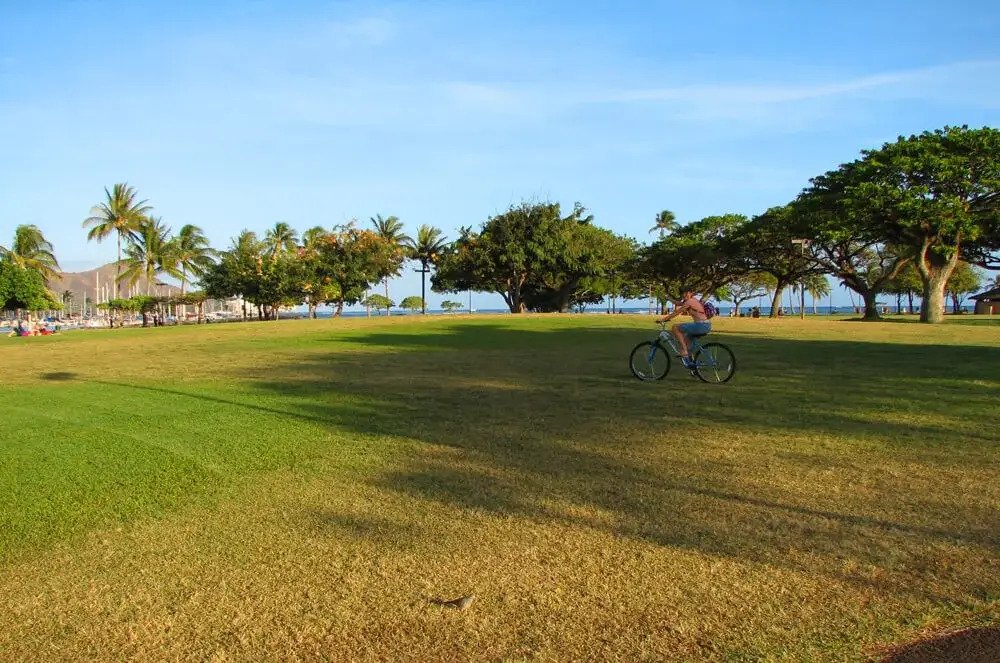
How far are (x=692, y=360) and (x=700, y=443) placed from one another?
4.70m

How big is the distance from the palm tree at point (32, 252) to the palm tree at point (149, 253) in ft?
23.2

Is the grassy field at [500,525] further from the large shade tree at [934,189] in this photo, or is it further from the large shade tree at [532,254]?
the large shade tree at [532,254]

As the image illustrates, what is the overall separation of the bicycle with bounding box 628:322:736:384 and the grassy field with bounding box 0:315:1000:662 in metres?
1.29

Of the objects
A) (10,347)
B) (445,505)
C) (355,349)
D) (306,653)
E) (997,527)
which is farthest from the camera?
(10,347)

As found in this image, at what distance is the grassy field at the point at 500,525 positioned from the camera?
3350 mm

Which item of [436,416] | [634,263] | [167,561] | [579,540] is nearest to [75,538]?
[167,561]

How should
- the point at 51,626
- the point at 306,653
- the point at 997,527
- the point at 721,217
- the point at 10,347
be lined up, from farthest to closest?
the point at 721,217
the point at 10,347
the point at 997,527
the point at 51,626
the point at 306,653

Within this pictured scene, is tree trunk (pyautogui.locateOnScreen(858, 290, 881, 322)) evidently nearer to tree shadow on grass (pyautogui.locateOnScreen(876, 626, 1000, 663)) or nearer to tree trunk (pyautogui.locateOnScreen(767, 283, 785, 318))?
tree trunk (pyautogui.locateOnScreen(767, 283, 785, 318))

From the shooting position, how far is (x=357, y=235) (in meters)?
67.0

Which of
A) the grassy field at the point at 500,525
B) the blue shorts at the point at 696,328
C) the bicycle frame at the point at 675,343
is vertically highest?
the blue shorts at the point at 696,328

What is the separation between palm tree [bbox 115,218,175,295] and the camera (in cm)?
6431

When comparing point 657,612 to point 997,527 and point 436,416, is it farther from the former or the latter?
point 436,416

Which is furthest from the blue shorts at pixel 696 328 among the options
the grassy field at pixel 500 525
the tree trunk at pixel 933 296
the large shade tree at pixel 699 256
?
the large shade tree at pixel 699 256

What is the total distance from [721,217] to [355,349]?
49063 millimetres
